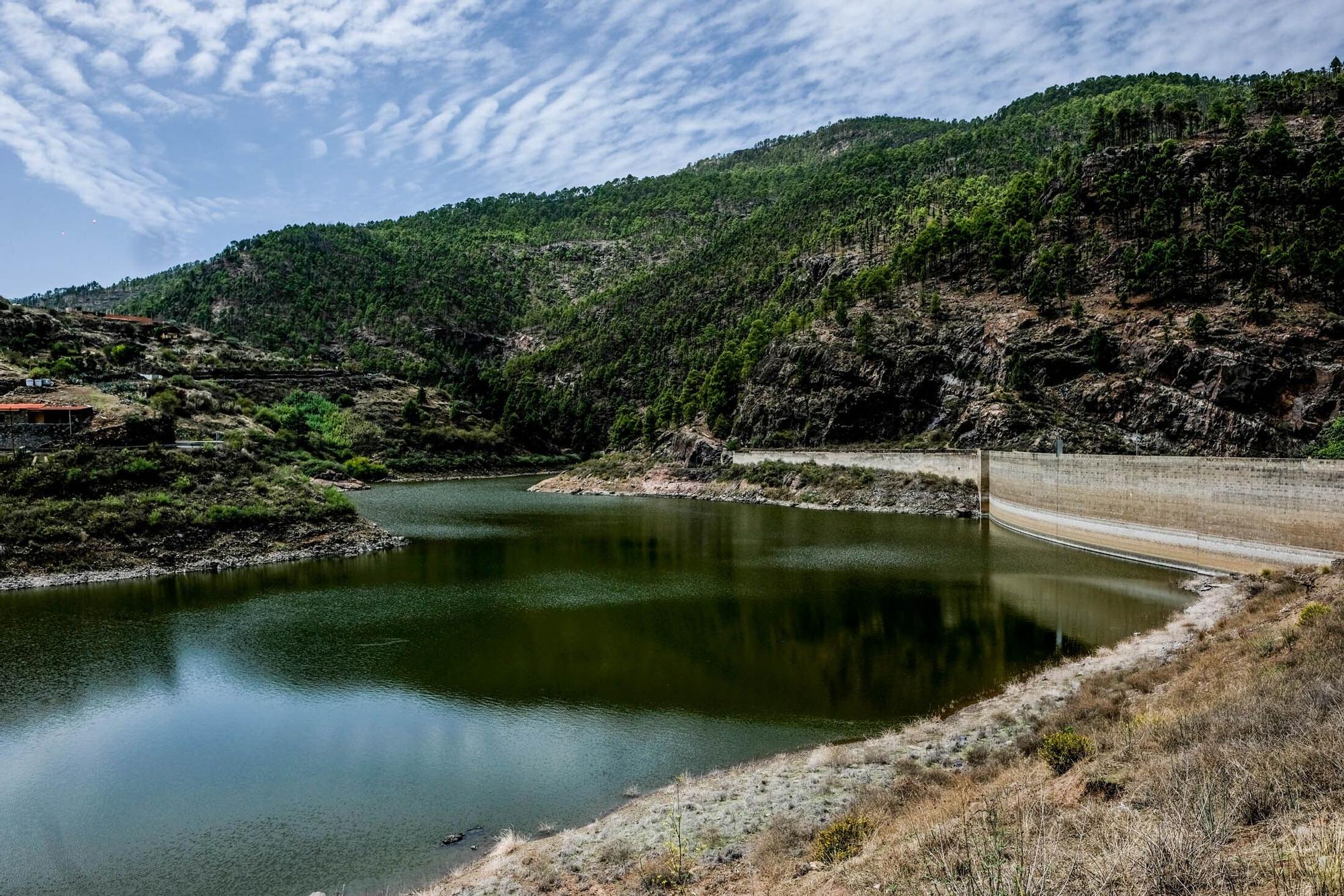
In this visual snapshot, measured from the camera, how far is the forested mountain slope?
5325 centimetres

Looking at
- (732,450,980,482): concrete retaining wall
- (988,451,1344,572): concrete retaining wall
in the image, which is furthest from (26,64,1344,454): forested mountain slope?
(988,451,1344,572): concrete retaining wall

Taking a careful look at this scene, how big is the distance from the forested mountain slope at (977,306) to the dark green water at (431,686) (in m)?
27.0

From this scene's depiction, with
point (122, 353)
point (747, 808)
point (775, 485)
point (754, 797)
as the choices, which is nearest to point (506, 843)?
point (747, 808)

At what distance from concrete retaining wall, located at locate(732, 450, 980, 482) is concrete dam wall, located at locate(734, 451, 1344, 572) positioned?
6880 mm

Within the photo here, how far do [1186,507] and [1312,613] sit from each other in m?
17.2

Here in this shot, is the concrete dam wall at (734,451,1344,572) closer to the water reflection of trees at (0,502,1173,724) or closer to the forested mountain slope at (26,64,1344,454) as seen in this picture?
the water reflection of trees at (0,502,1173,724)

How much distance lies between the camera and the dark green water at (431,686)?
38.4 ft

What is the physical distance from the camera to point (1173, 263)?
56375mm

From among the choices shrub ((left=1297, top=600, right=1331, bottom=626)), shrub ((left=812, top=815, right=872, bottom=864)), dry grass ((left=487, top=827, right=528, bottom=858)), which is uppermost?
shrub ((left=1297, top=600, right=1331, bottom=626))

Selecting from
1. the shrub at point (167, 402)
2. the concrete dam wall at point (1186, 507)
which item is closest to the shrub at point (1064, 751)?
the concrete dam wall at point (1186, 507)

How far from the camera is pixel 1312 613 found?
16094 millimetres

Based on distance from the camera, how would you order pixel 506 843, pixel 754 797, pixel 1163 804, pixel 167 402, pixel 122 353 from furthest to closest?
1. pixel 122 353
2. pixel 167 402
3. pixel 754 797
4. pixel 506 843
5. pixel 1163 804

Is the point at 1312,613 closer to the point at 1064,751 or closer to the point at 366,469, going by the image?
the point at 1064,751

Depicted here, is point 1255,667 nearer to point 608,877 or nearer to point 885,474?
point 608,877
